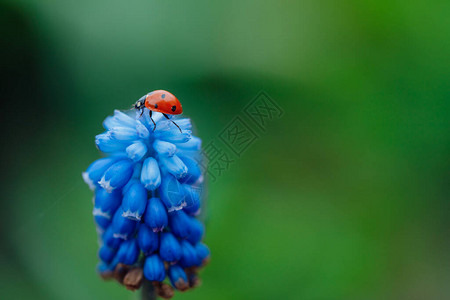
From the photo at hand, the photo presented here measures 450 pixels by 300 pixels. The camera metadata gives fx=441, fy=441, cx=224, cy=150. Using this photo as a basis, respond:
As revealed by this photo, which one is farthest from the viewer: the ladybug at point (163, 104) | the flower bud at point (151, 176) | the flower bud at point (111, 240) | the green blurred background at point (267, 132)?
the green blurred background at point (267, 132)

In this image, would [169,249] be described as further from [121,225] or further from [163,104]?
[163,104]

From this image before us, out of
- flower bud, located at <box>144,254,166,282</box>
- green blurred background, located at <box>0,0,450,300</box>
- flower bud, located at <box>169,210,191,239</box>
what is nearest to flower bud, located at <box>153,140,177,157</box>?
flower bud, located at <box>169,210,191,239</box>

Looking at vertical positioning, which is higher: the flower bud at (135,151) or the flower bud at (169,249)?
the flower bud at (135,151)

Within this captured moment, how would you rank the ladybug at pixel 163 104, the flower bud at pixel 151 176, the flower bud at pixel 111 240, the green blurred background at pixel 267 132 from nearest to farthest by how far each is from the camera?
the flower bud at pixel 151 176
the ladybug at pixel 163 104
the flower bud at pixel 111 240
the green blurred background at pixel 267 132

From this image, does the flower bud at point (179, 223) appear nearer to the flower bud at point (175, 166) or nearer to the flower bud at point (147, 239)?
the flower bud at point (147, 239)

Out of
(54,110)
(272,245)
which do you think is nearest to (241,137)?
(272,245)

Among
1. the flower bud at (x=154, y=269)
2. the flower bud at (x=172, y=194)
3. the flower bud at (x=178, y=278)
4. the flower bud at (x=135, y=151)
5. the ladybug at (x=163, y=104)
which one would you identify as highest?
the ladybug at (x=163, y=104)

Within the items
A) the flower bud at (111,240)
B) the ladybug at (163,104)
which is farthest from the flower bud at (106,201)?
the ladybug at (163,104)

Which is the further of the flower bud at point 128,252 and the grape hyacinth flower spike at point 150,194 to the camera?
the flower bud at point 128,252
